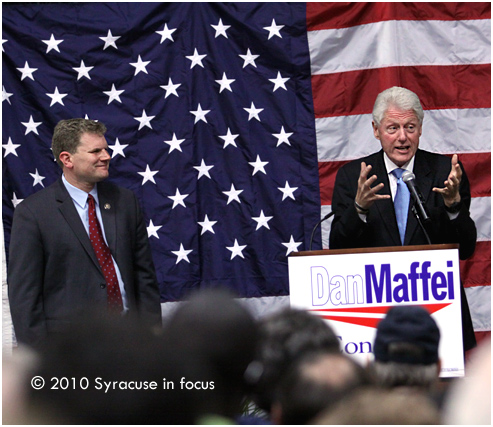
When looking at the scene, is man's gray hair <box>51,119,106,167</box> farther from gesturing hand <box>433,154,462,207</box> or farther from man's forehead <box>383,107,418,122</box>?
gesturing hand <box>433,154,462,207</box>

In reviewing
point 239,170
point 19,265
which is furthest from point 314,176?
point 19,265

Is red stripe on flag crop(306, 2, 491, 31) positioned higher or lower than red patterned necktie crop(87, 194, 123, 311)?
higher

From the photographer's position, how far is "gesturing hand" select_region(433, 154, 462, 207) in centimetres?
306

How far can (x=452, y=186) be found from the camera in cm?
309

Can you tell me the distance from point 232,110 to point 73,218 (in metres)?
1.94

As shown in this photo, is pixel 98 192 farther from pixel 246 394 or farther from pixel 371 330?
pixel 246 394

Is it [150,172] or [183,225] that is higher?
[150,172]

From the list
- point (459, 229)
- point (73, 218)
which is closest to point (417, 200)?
point (459, 229)

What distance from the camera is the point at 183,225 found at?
553 cm

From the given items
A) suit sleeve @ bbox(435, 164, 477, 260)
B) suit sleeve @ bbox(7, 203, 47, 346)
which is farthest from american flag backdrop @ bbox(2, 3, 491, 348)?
suit sleeve @ bbox(435, 164, 477, 260)

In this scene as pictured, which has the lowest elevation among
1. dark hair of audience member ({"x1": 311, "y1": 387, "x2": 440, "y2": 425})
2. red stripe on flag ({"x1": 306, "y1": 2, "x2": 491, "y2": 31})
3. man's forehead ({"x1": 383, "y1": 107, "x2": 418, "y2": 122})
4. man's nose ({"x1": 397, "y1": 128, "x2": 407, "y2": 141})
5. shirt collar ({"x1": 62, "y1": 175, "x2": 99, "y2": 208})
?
dark hair of audience member ({"x1": 311, "y1": 387, "x2": 440, "y2": 425})

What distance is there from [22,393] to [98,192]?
284 cm

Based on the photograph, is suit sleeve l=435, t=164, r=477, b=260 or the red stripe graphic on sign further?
suit sleeve l=435, t=164, r=477, b=260

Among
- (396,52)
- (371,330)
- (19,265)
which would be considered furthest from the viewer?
(396,52)
